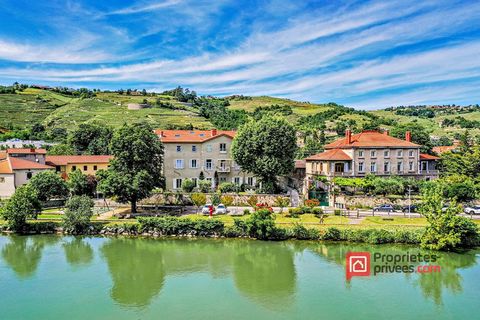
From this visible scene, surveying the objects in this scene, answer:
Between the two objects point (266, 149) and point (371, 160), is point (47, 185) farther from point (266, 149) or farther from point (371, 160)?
point (371, 160)

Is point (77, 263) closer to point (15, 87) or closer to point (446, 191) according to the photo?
point (446, 191)

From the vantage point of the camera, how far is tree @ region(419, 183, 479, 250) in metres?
26.4

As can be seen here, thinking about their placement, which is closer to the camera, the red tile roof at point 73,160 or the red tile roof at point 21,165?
the red tile roof at point 21,165

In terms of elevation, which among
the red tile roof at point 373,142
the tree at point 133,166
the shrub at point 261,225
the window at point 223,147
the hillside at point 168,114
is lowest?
the shrub at point 261,225

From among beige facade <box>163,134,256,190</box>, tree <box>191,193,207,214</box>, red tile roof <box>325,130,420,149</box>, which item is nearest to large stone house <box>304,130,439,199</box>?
red tile roof <box>325,130,420,149</box>

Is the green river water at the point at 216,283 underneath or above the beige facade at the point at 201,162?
underneath

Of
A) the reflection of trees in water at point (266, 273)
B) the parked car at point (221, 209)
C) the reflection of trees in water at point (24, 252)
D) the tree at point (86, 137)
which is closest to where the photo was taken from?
the reflection of trees in water at point (266, 273)

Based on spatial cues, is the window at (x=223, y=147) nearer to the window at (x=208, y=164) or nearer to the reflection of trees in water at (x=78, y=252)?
the window at (x=208, y=164)

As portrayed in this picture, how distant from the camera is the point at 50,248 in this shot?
2923 centimetres

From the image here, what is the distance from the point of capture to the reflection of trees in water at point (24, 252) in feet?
80.5

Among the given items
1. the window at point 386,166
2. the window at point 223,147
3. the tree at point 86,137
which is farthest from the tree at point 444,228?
the tree at point 86,137

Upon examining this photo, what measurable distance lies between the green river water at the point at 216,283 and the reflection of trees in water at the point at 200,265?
0.06 m

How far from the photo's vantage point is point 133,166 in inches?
1415

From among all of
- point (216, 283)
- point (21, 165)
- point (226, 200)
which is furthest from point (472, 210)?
point (21, 165)
